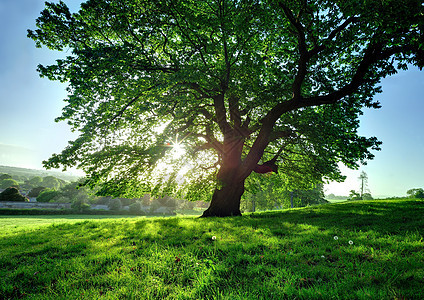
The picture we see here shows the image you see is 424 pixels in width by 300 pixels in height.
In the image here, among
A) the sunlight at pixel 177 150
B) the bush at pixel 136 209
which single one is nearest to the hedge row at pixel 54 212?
the bush at pixel 136 209

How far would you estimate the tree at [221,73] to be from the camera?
25.7 feet

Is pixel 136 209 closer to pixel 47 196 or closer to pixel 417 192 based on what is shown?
pixel 47 196

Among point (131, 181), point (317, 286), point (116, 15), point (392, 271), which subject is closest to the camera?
point (317, 286)

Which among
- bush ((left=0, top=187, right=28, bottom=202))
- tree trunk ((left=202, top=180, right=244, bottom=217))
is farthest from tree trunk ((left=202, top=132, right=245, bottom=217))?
bush ((left=0, top=187, right=28, bottom=202))

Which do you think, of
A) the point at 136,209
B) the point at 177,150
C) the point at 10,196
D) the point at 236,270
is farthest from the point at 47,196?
the point at 236,270

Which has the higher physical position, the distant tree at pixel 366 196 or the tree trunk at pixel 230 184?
the tree trunk at pixel 230 184

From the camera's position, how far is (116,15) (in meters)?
9.06

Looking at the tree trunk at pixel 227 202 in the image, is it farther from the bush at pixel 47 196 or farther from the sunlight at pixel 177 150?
the bush at pixel 47 196

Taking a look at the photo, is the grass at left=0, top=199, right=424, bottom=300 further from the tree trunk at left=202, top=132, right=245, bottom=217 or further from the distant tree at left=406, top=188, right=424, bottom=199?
the distant tree at left=406, top=188, right=424, bottom=199

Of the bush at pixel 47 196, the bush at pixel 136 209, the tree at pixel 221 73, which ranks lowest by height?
the bush at pixel 136 209

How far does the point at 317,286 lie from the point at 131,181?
11.9 m

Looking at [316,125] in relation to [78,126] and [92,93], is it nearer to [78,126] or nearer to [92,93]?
[92,93]

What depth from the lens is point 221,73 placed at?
10.4m

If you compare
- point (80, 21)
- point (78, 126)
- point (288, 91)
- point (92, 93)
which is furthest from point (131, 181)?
point (288, 91)
